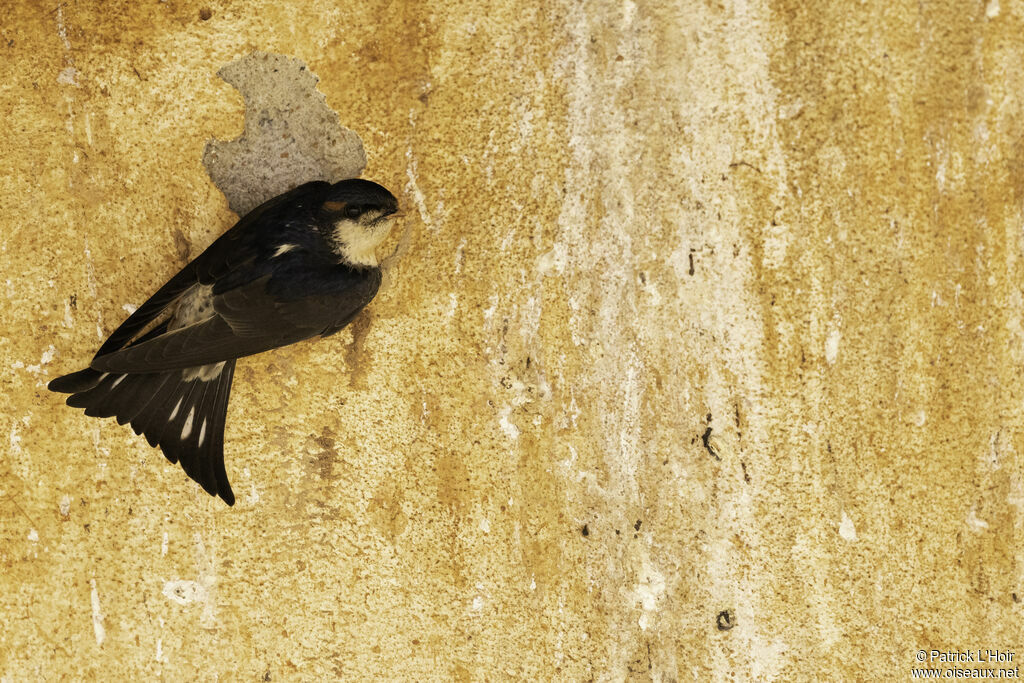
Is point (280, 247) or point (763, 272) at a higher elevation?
point (280, 247)

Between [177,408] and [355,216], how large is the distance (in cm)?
67

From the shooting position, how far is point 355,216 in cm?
167

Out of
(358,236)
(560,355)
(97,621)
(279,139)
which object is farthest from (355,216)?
(97,621)

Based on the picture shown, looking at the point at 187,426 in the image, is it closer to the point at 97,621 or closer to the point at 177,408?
the point at 177,408

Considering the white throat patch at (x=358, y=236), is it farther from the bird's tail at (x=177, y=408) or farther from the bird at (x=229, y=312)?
the bird's tail at (x=177, y=408)

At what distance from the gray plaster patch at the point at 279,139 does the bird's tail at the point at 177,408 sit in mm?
486

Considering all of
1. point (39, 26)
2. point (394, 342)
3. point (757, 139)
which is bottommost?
point (394, 342)

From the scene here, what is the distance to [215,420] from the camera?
177 cm

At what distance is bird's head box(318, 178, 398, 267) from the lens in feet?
5.42

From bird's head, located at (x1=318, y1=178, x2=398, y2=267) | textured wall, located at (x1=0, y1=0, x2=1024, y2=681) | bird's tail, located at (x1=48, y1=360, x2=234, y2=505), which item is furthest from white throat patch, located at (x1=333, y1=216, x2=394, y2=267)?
bird's tail, located at (x1=48, y1=360, x2=234, y2=505)

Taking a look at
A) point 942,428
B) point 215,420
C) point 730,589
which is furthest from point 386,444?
point 942,428

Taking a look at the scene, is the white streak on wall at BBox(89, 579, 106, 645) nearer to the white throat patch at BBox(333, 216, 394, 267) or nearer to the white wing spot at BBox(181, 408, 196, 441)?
the white wing spot at BBox(181, 408, 196, 441)

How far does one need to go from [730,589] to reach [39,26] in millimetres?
2195

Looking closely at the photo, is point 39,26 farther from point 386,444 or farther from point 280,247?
point 386,444
